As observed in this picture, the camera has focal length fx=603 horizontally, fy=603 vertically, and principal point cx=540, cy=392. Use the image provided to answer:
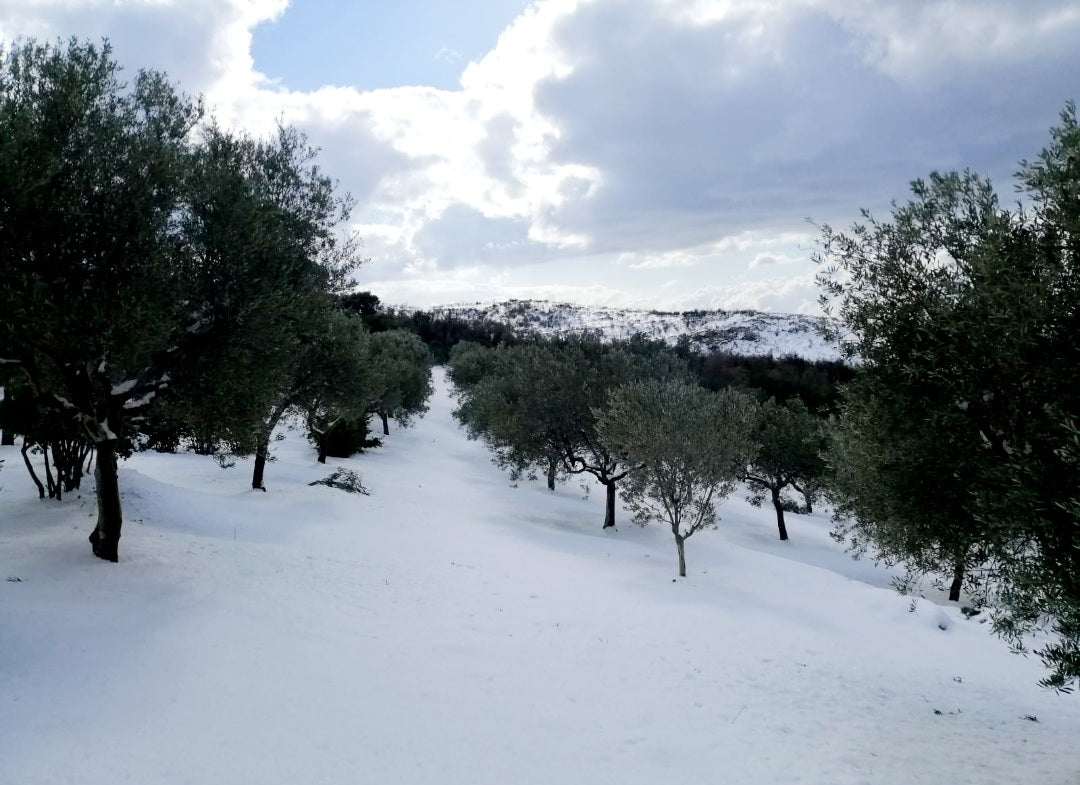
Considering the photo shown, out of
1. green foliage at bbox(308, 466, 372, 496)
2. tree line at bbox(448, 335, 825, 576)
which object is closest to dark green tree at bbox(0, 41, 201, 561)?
tree line at bbox(448, 335, 825, 576)

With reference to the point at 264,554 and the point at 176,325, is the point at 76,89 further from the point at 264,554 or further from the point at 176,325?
the point at 264,554

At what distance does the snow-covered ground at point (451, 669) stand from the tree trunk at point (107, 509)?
1.88 ft

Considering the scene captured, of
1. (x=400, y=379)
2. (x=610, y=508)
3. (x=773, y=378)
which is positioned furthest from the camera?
(x=773, y=378)

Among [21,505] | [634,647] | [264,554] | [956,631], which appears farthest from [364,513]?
[956,631]

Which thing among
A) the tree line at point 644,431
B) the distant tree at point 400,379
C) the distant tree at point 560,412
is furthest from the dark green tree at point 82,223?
the distant tree at point 400,379

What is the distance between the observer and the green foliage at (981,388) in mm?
7883

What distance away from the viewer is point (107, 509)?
15.3m

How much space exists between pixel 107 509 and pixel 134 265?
657 cm

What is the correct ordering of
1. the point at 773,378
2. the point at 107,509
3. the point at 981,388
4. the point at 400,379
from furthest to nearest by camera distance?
1. the point at 773,378
2. the point at 400,379
3. the point at 107,509
4. the point at 981,388

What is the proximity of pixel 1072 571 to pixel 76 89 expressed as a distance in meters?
19.2

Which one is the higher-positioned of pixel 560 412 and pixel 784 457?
pixel 560 412

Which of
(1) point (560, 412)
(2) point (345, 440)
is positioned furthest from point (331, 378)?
(2) point (345, 440)

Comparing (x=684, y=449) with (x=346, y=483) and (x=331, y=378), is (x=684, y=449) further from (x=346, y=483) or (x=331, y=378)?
(x=346, y=483)

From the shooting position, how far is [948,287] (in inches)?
376
